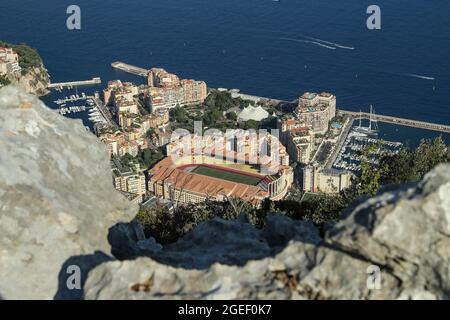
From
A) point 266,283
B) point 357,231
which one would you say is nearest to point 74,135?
point 266,283

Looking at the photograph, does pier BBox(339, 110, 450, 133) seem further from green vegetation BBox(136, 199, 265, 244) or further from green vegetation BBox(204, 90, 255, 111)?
green vegetation BBox(136, 199, 265, 244)

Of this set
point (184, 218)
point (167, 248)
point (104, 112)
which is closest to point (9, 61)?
point (104, 112)

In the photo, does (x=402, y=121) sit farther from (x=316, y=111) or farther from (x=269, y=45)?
(x=269, y=45)

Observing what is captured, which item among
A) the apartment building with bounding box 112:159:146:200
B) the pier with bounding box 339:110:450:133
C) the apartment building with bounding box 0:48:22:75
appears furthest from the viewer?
the apartment building with bounding box 0:48:22:75

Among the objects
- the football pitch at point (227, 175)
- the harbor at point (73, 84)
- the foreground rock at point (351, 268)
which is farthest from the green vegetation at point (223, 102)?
the foreground rock at point (351, 268)

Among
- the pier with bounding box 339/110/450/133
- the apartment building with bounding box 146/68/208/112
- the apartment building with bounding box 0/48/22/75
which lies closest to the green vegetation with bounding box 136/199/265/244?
the pier with bounding box 339/110/450/133
